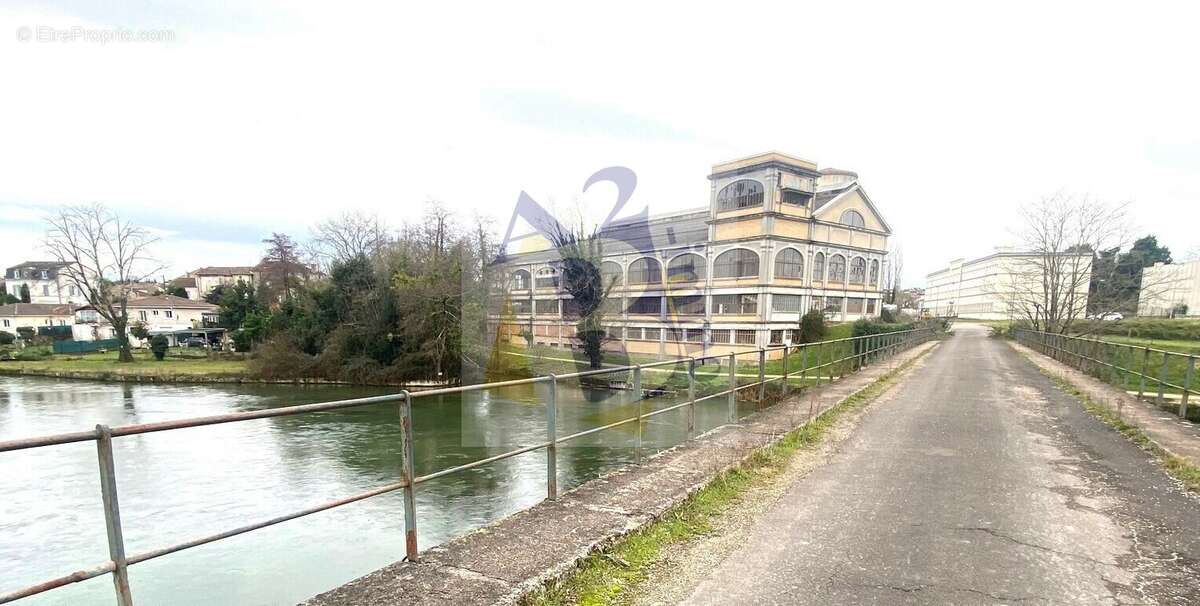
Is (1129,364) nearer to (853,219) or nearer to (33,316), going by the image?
(853,219)

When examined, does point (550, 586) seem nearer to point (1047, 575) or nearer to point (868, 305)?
point (1047, 575)

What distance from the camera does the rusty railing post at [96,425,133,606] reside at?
2.01 meters

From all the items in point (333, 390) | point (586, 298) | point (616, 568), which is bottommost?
point (333, 390)

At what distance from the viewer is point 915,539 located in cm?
364

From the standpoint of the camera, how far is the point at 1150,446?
20.1ft

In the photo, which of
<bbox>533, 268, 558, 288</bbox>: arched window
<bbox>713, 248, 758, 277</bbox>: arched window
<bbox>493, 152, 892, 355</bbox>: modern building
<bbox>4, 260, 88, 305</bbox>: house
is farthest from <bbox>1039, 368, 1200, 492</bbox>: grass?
<bbox>4, 260, 88, 305</bbox>: house

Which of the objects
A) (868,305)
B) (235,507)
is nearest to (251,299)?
(235,507)

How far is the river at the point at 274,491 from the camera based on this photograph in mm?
8531

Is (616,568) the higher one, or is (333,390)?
(616,568)

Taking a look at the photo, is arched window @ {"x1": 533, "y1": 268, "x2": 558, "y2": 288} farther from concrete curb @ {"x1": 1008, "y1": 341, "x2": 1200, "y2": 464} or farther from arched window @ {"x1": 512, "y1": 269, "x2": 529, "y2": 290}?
concrete curb @ {"x1": 1008, "y1": 341, "x2": 1200, "y2": 464}

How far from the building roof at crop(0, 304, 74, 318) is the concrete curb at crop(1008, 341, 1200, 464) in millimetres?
89733

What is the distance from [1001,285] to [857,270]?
13074 millimetres

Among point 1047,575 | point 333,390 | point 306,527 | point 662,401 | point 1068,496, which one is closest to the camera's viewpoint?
point 1047,575

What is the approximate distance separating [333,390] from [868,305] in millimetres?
40252
